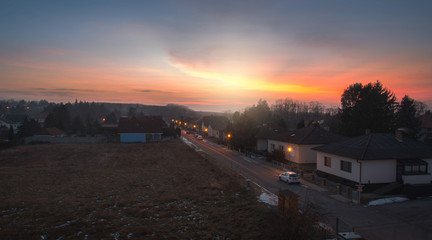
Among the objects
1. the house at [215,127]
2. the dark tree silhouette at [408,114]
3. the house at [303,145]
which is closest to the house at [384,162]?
the house at [303,145]

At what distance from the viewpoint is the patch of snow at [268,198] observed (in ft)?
57.3

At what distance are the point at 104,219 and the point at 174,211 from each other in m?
3.86

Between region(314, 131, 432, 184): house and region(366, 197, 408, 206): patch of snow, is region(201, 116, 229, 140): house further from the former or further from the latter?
region(366, 197, 408, 206): patch of snow

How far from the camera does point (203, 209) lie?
15555 millimetres

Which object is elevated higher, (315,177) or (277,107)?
(277,107)

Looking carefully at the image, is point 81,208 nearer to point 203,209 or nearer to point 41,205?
point 41,205

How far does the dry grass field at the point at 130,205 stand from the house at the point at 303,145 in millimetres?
10402

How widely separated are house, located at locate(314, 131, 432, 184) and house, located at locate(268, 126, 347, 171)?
25.7ft

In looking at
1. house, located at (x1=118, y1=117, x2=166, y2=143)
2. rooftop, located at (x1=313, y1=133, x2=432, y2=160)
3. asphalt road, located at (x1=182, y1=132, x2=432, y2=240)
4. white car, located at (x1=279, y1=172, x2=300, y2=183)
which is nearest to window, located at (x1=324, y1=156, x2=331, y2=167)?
rooftop, located at (x1=313, y1=133, x2=432, y2=160)

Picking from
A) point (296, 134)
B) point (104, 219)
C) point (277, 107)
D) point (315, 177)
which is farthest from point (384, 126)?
point (277, 107)

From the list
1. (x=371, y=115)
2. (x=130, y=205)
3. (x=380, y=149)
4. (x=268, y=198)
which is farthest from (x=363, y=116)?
(x=130, y=205)

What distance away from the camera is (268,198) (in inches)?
731

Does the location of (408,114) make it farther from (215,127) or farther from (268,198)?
(268,198)

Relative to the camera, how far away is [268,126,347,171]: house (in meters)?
32.0
